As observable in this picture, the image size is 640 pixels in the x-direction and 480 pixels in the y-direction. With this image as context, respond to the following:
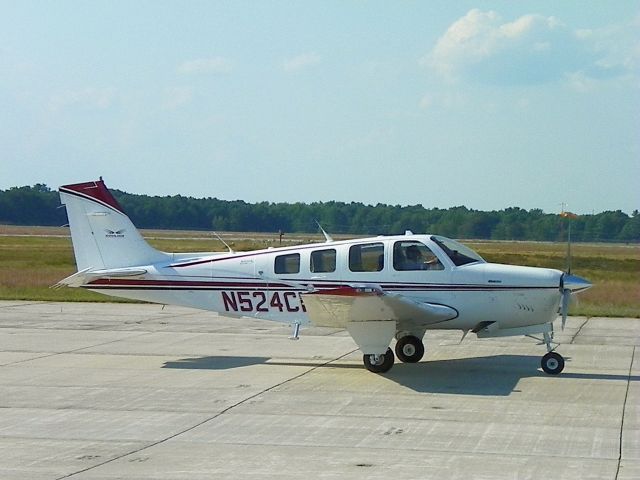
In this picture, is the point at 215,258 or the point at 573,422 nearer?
the point at 573,422

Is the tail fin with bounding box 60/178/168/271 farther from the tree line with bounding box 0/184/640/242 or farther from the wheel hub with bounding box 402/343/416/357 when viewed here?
the tree line with bounding box 0/184/640/242

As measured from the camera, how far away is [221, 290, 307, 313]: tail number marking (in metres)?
14.6

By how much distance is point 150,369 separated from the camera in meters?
14.4

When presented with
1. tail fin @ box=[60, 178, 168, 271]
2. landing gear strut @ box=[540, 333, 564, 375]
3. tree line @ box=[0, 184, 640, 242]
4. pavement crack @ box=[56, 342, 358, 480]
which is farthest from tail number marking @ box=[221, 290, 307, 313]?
tree line @ box=[0, 184, 640, 242]

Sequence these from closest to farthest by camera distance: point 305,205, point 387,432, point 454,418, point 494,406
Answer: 1. point 387,432
2. point 454,418
3. point 494,406
4. point 305,205

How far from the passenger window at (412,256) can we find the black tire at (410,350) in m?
1.29

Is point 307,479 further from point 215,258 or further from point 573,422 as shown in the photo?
point 215,258

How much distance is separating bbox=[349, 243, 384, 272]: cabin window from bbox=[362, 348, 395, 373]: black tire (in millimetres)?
1307

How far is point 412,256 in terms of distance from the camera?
14289 millimetres

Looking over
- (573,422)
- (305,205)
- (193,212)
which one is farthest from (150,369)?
(193,212)

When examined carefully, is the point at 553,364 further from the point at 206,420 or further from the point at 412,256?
the point at 206,420

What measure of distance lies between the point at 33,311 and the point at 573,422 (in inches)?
646

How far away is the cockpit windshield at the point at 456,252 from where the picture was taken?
14.3 metres

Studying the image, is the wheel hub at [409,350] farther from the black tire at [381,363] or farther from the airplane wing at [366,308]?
the black tire at [381,363]
